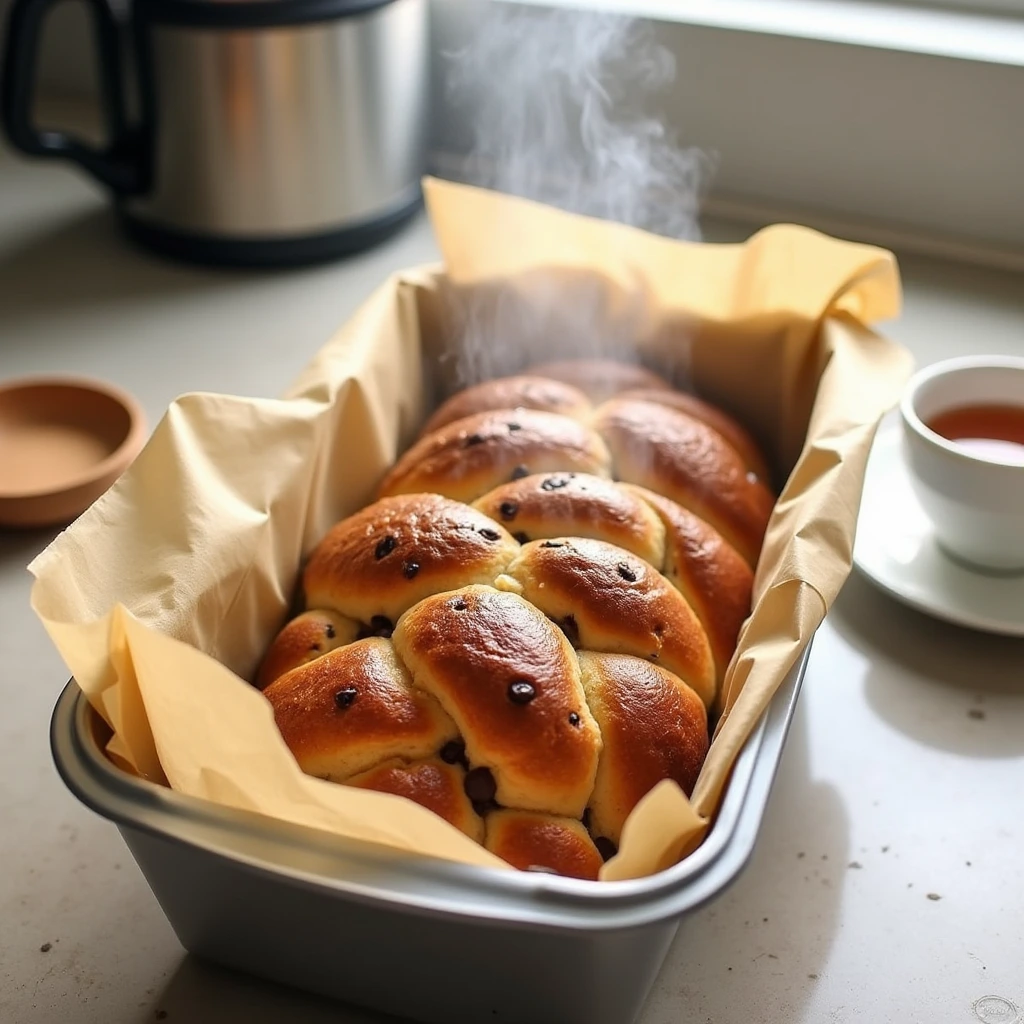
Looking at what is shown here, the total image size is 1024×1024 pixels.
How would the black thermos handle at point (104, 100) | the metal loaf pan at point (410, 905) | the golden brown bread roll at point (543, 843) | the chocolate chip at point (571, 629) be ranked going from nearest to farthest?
1. the metal loaf pan at point (410, 905)
2. the golden brown bread roll at point (543, 843)
3. the chocolate chip at point (571, 629)
4. the black thermos handle at point (104, 100)

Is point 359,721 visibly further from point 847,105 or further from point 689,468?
point 847,105

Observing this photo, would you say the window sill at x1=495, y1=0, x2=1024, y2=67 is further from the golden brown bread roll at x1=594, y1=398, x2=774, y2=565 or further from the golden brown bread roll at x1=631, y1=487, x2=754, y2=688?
the golden brown bread roll at x1=631, y1=487, x2=754, y2=688

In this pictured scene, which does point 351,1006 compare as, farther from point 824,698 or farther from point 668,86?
point 668,86

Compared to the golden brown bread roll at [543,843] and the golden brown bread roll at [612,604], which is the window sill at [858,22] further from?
the golden brown bread roll at [543,843]

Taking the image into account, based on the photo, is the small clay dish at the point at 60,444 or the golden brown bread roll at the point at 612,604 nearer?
the golden brown bread roll at the point at 612,604

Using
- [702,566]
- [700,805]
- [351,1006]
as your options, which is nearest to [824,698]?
[702,566]

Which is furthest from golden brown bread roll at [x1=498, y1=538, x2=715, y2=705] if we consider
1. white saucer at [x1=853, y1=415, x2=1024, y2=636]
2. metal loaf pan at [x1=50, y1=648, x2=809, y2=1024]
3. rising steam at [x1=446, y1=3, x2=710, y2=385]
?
rising steam at [x1=446, y1=3, x2=710, y2=385]

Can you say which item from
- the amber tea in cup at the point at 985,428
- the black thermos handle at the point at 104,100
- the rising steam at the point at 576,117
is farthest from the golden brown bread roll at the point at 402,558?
the black thermos handle at the point at 104,100
